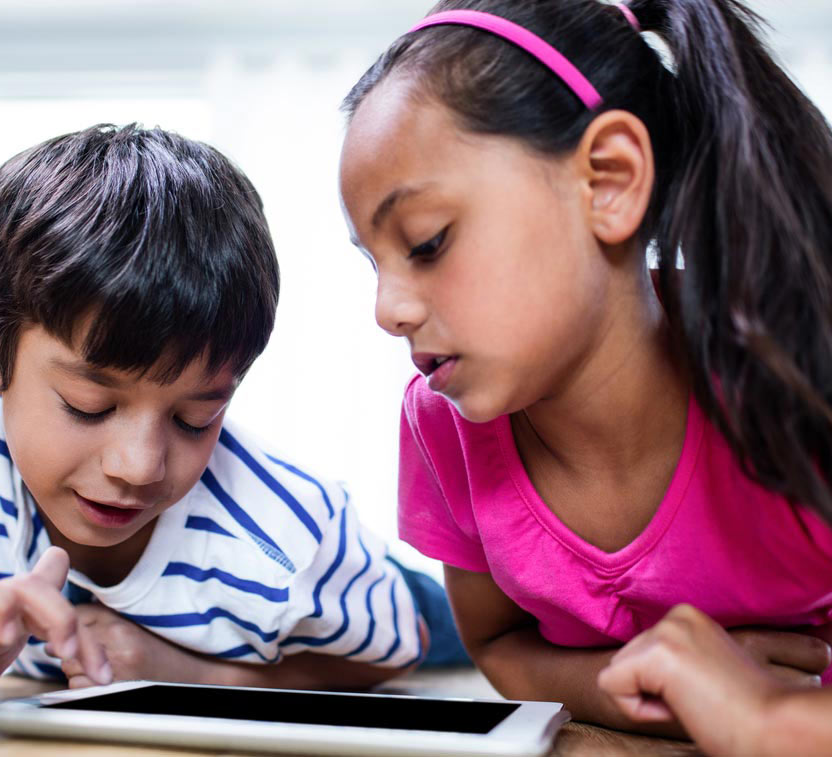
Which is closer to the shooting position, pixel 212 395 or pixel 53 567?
pixel 53 567

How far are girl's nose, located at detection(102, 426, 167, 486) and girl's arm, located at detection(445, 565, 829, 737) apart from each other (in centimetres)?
29

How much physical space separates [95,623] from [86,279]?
14.0 inches

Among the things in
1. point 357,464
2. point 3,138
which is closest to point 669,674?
point 357,464

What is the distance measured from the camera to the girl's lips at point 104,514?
880 millimetres

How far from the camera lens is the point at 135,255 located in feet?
2.80

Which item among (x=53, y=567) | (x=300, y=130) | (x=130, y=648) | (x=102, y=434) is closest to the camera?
(x=53, y=567)

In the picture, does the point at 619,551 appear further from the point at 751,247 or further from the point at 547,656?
the point at 751,247

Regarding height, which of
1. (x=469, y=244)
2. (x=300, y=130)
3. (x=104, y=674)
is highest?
(x=300, y=130)

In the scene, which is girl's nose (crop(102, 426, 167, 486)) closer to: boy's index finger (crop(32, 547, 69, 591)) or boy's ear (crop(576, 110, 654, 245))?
boy's index finger (crop(32, 547, 69, 591))

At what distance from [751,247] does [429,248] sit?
0.67 ft

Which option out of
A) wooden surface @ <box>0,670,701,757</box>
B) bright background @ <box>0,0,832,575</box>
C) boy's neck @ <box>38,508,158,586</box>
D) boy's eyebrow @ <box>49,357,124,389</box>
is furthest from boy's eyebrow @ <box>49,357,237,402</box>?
bright background @ <box>0,0,832,575</box>

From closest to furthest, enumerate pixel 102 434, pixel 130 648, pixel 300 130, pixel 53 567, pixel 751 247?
pixel 751 247 → pixel 53 567 → pixel 102 434 → pixel 130 648 → pixel 300 130

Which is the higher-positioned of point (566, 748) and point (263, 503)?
point (263, 503)

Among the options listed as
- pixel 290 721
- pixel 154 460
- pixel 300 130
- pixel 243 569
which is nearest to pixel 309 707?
pixel 290 721
